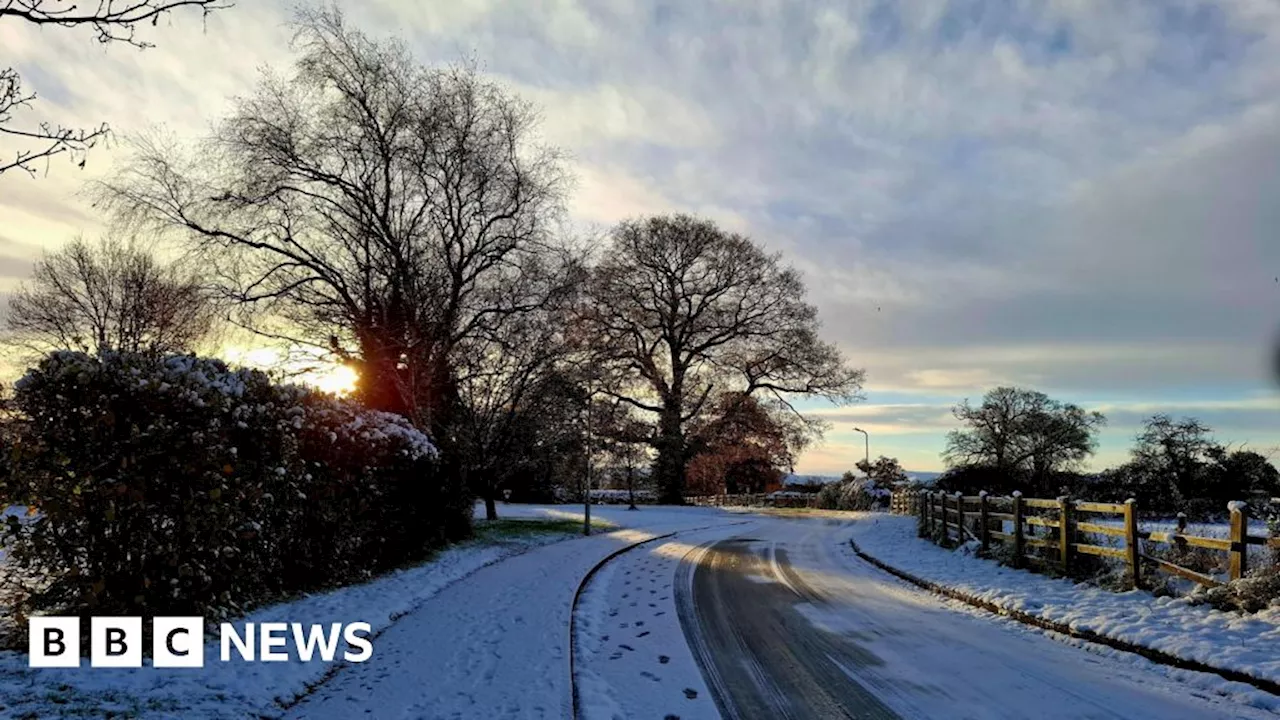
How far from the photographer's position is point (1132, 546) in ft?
33.1

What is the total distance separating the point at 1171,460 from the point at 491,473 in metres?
28.4

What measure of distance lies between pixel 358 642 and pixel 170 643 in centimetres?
172

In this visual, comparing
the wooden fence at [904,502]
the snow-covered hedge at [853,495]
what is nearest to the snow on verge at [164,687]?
the wooden fence at [904,502]

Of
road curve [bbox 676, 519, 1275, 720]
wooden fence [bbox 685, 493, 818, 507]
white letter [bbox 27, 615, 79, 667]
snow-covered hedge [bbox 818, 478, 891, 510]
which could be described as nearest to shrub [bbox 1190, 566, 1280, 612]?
road curve [bbox 676, 519, 1275, 720]

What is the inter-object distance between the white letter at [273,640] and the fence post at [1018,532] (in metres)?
11.8

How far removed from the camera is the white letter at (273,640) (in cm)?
679

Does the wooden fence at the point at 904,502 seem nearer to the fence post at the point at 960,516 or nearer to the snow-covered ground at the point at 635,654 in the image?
the fence post at the point at 960,516

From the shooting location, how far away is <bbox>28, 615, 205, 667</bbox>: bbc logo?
598 cm

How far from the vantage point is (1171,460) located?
31250mm

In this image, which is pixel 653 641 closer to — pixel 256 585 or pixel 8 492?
pixel 256 585

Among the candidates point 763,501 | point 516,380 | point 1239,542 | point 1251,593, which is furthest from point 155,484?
point 763,501

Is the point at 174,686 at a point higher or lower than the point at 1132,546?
lower

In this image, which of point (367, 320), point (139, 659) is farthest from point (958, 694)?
point (367, 320)

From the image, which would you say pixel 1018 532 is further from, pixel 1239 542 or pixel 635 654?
pixel 635 654
